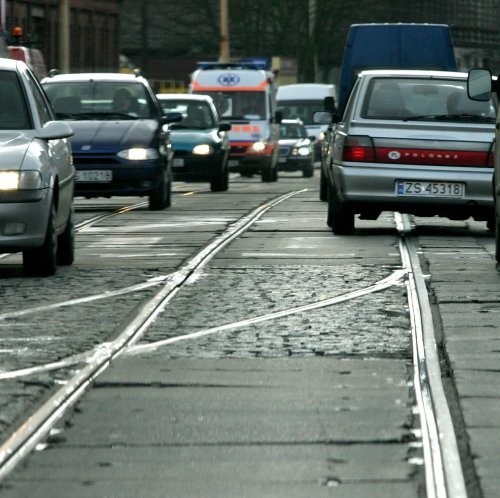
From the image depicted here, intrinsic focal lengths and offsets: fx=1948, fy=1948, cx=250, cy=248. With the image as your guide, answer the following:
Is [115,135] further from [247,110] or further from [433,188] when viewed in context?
[247,110]

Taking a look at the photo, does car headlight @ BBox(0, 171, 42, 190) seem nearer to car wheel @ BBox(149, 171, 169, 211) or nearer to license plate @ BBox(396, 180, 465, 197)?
license plate @ BBox(396, 180, 465, 197)

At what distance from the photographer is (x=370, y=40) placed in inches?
1281

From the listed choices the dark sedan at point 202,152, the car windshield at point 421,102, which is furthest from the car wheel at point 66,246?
the dark sedan at point 202,152

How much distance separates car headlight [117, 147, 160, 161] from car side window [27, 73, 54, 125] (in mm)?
8118

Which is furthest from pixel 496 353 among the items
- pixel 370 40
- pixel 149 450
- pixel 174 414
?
pixel 370 40

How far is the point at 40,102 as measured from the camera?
1472cm

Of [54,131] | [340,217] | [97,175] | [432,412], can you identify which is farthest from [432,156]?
[432,412]

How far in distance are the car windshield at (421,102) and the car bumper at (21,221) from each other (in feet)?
18.3

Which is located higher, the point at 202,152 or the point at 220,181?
the point at 202,152

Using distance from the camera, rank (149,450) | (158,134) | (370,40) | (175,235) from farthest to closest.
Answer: (370,40), (158,134), (175,235), (149,450)

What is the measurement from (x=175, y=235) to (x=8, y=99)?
15.4ft

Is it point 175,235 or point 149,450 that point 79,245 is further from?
point 149,450

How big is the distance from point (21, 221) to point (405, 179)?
551 cm

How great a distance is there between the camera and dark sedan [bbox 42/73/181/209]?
23.1 metres
